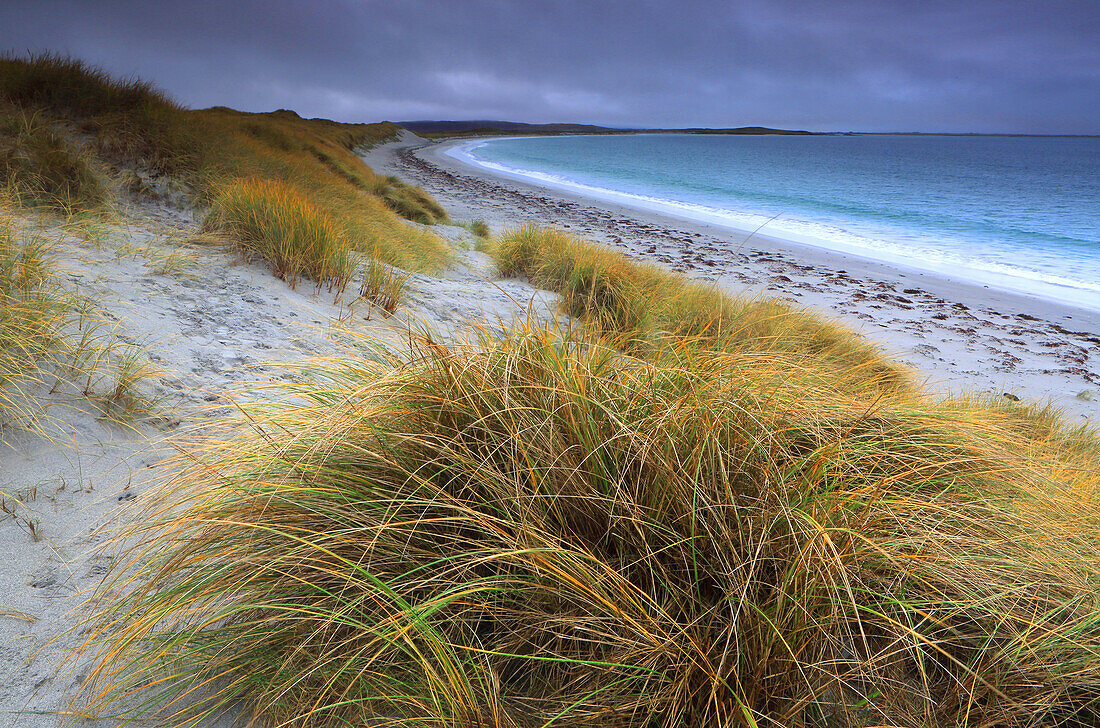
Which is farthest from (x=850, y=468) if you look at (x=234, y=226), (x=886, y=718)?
(x=234, y=226)

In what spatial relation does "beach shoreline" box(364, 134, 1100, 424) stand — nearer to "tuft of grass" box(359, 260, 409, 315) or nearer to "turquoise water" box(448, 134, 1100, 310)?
"turquoise water" box(448, 134, 1100, 310)

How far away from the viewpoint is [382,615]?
4.26 ft

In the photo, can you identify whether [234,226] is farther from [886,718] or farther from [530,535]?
[886,718]

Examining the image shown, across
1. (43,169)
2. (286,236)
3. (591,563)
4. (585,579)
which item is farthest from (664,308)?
(43,169)

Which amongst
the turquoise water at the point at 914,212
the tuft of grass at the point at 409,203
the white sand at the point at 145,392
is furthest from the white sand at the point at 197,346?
the turquoise water at the point at 914,212

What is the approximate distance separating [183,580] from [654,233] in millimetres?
12590

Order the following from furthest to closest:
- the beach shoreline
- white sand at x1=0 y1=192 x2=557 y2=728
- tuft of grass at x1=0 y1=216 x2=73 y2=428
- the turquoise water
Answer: the turquoise water
the beach shoreline
tuft of grass at x1=0 y1=216 x2=73 y2=428
white sand at x1=0 y1=192 x2=557 y2=728

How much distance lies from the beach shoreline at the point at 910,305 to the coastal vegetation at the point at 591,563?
8.23ft

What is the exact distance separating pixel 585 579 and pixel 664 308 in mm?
3556

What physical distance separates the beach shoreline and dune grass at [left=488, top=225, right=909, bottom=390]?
1.26 ft

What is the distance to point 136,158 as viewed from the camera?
5.43 meters

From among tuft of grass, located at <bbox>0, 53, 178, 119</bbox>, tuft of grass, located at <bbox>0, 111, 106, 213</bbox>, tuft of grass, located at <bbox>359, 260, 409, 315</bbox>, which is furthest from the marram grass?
tuft of grass, located at <bbox>0, 53, 178, 119</bbox>

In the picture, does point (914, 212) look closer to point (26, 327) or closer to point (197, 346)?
point (197, 346)

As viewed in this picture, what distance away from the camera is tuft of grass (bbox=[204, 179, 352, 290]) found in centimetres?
411
